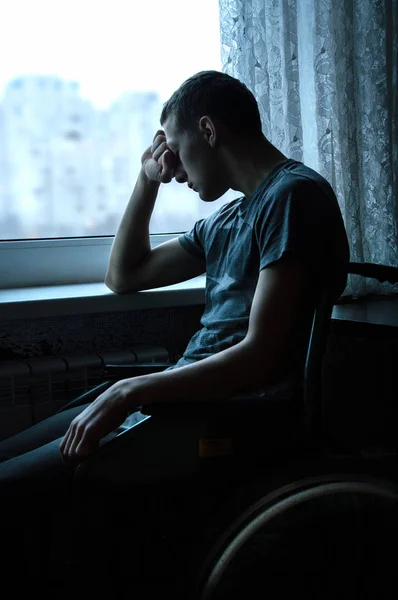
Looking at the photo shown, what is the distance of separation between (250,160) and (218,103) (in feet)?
0.38

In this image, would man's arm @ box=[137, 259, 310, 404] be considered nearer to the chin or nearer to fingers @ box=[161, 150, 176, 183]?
the chin

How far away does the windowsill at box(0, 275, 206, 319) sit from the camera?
1435 mm

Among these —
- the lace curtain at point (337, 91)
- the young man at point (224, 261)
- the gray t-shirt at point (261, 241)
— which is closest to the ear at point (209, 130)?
the young man at point (224, 261)

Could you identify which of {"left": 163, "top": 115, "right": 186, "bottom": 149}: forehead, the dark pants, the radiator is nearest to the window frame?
the radiator

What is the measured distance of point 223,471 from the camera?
99 centimetres

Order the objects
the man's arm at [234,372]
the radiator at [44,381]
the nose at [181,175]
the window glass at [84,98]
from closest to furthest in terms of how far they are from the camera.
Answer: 1. the man's arm at [234,372]
2. the nose at [181,175]
3. the radiator at [44,381]
4. the window glass at [84,98]

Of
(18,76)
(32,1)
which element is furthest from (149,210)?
(32,1)

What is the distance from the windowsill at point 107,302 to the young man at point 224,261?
35 millimetres

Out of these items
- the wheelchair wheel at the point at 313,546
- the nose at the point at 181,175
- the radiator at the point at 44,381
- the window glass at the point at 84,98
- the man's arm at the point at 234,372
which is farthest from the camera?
the window glass at the point at 84,98

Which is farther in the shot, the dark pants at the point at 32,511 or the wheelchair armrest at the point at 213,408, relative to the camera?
the dark pants at the point at 32,511

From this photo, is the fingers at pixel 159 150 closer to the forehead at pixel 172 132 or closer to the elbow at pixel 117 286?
the forehead at pixel 172 132

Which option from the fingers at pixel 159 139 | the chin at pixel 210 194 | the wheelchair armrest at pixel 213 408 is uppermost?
the fingers at pixel 159 139

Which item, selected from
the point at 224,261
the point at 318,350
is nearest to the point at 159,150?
the point at 224,261

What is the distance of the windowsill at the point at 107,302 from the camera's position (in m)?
1.43
